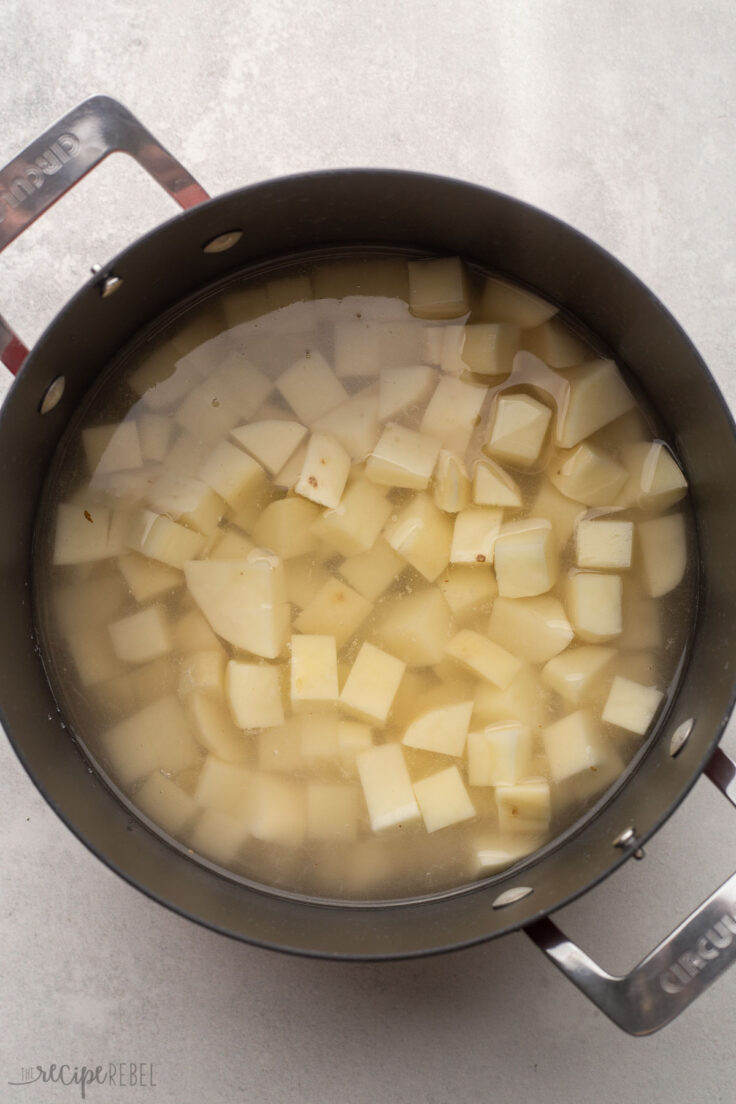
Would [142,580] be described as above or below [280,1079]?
above

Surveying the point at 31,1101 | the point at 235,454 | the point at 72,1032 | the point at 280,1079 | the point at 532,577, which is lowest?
the point at 31,1101

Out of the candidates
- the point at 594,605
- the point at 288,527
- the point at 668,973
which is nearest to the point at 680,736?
the point at 594,605

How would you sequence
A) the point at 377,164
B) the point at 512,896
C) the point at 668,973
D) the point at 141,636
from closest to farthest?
the point at 668,973 → the point at 512,896 → the point at 141,636 → the point at 377,164

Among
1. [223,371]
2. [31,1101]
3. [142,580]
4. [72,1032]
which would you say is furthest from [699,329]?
[31,1101]

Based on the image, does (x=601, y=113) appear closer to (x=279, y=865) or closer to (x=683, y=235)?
(x=683, y=235)

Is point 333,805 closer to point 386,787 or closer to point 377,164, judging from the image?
point 386,787

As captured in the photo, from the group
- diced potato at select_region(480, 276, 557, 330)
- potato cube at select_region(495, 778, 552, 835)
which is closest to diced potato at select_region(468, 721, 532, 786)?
potato cube at select_region(495, 778, 552, 835)

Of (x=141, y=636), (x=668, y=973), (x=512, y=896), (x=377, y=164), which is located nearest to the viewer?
(x=668, y=973)
